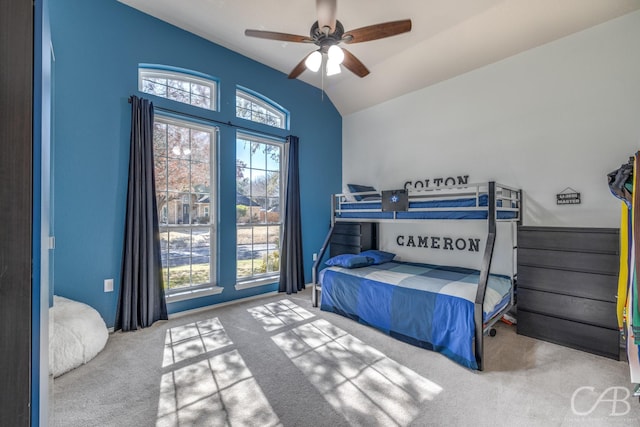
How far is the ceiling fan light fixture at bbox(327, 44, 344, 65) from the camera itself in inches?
86.0

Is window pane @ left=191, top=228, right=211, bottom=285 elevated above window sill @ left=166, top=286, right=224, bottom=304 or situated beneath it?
elevated above

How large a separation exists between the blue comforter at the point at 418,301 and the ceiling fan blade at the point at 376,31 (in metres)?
2.13

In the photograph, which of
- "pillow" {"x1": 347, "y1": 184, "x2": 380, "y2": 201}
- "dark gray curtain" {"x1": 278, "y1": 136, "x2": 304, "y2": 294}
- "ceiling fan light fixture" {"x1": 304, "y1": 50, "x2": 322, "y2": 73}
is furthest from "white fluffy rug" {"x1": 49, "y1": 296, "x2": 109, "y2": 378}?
"pillow" {"x1": 347, "y1": 184, "x2": 380, "y2": 201}

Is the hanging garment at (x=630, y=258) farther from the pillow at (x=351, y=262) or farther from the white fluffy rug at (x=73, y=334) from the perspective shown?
the white fluffy rug at (x=73, y=334)

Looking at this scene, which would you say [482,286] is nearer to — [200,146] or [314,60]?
[314,60]

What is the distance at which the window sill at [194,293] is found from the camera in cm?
311

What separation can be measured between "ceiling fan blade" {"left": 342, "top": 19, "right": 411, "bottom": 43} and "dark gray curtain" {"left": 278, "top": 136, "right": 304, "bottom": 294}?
202 centimetres

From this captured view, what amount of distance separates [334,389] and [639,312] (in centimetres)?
182

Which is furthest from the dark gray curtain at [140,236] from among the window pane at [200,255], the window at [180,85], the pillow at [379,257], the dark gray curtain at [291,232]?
the pillow at [379,257]

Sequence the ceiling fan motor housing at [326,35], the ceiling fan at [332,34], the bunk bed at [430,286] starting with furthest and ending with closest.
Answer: the bunk bed at [430,286], the ceiling fan motor housing at [326,35], the ceiling fan at [332,34]

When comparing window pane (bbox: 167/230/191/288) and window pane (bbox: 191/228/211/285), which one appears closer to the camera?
window pane (bbox: 167/230/191/288)

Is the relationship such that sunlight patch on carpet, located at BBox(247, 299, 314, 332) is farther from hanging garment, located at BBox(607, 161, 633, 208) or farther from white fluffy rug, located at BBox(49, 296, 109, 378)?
hanging garment, located at BBox(607, 161, 633, 208)

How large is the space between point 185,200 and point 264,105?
5.74 feet

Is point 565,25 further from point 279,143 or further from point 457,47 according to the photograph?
point 279,143
